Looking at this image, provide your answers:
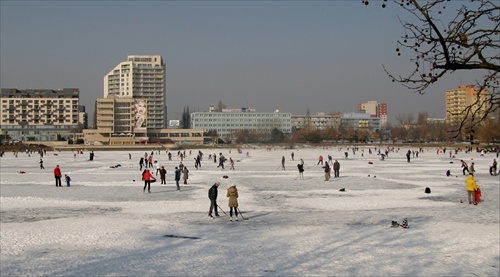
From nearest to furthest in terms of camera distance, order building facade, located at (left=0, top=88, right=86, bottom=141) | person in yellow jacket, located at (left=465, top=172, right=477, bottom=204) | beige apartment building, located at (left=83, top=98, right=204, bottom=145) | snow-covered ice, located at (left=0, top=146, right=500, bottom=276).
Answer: snow-covered ice, located at (left=0, top=146, right=500, bottom=276)
person in yellow jacket, located at (left=465, top=172, right=477, bottom=204)
beige apartment building, located at (left=83, top=98, right=204, bottom=145)
building facade, located at (left=0, top=88, right=86, bottom=141)

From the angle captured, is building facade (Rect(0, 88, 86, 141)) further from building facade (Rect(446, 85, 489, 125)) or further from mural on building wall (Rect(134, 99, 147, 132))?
building facade (Rect(446, 85, 489, 125))

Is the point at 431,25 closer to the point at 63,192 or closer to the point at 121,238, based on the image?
the point at 121,238

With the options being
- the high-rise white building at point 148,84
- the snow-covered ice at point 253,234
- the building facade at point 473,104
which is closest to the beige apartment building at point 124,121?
the high-rise white building at point 148,84

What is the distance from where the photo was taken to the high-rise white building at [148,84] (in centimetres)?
16288

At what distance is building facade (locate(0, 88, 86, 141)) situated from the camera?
161 metres

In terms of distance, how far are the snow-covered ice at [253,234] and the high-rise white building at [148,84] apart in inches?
5574

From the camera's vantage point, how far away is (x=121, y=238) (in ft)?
40.3

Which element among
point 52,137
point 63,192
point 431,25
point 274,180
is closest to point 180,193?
point 63,192

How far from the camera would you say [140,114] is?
480 feet

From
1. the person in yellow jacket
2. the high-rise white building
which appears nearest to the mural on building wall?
the high-rise white building

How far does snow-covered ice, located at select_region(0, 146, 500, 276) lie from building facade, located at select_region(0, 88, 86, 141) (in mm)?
150738

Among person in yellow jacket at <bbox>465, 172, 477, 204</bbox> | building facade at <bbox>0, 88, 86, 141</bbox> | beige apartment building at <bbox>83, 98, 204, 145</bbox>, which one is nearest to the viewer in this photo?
person in yellow jacket at <bbox>465, 172, 477, 204</bbox>

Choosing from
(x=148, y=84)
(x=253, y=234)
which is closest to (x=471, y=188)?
(x=253, y=234)

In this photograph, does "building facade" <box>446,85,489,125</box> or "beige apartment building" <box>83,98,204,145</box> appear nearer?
"building facade" <box>446,85,489,125</box>
